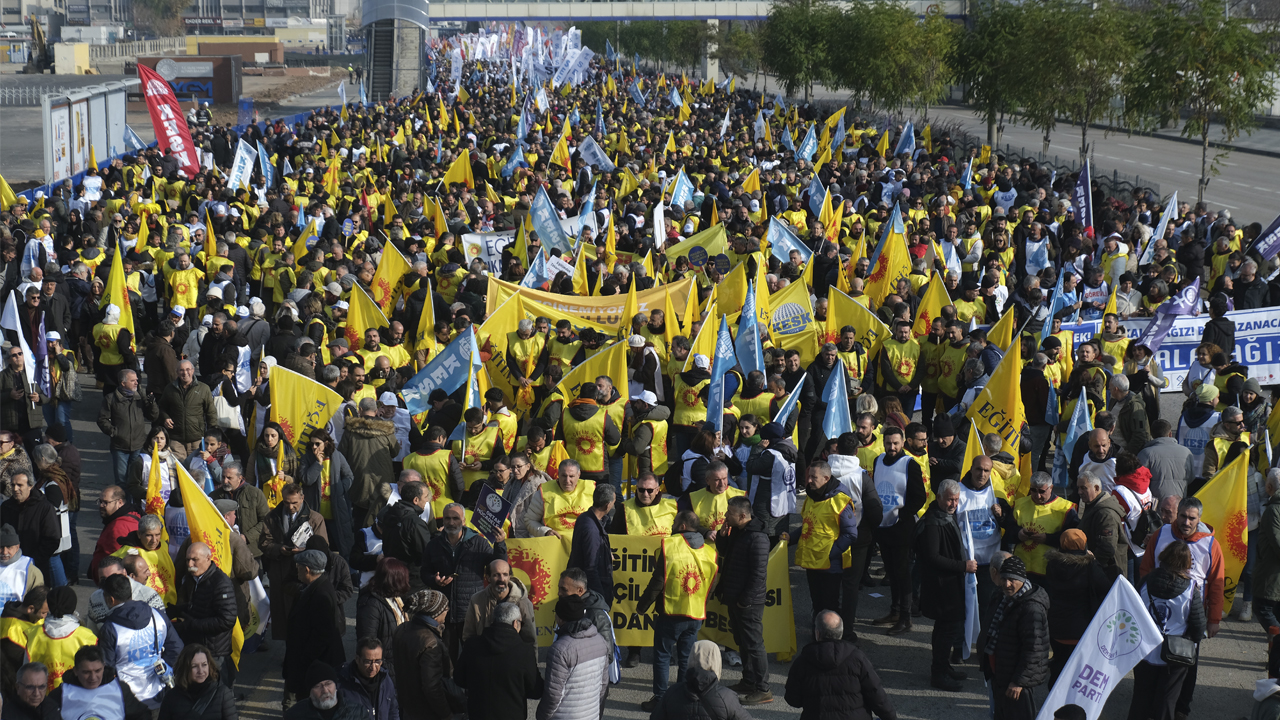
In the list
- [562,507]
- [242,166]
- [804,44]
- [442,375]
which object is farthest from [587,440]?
[804,44]

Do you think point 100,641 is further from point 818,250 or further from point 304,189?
point 304,189

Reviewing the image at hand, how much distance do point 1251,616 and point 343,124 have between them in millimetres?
28927

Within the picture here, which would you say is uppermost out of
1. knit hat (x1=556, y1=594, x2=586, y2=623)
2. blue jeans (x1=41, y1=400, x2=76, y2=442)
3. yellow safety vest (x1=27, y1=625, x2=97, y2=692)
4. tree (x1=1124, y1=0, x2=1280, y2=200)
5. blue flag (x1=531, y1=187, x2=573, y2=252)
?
tree (x1=1124, y1=0, x2=1280, y2=200)

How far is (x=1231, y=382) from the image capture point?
35.3 feet

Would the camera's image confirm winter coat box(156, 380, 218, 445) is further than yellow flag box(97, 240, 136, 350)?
No

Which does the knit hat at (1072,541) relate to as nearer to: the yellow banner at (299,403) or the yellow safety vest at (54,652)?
the yellow safety vest at (54,652)

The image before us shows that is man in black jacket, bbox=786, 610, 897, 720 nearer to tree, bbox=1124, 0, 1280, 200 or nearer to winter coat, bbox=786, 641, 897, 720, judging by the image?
winter coat, bbox=786, 641, 897, 720

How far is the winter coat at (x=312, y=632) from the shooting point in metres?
7.41

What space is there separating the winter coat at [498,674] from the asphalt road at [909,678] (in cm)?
137

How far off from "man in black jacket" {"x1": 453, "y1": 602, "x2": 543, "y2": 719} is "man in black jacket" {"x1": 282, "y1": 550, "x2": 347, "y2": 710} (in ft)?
3.36

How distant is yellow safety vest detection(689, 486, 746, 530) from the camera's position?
8.53 meters

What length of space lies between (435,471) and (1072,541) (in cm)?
415

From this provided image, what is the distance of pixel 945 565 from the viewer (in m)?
8.25

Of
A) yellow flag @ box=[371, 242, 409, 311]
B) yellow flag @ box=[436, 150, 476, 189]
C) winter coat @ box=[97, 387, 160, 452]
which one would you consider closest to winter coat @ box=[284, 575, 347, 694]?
winter coat @ box=[97, 387, 160, 452]
